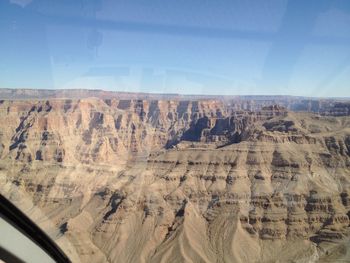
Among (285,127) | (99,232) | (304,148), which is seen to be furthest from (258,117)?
(99,232)

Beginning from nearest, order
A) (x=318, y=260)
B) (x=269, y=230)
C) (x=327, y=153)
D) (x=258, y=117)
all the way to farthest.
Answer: (x=318, y=260) → (x=269, y=230) → (x=327, y=153) → (x=258, y=117)

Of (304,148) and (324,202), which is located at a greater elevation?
(304,148)

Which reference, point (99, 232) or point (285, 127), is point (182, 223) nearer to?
point (99, 232)

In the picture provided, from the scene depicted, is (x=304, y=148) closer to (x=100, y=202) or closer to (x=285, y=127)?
(x=285, y=127)

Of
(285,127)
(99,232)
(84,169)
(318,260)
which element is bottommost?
(318,260)

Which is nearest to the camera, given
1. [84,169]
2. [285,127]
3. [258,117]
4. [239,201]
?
[239,201]

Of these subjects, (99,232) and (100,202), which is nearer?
(99,232)
